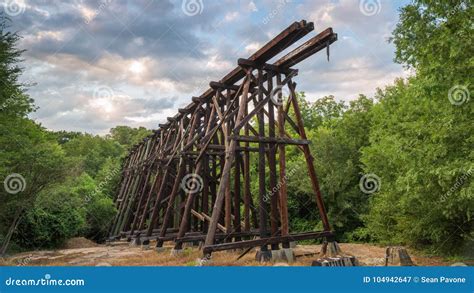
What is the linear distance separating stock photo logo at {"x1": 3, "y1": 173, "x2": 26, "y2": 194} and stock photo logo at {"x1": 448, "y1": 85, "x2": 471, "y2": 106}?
1361 cm

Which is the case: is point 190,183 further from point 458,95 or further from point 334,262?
point 458,95

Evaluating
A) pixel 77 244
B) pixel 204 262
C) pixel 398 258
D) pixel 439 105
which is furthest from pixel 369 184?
pixel 77 244

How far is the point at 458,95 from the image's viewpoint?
829 centimetres

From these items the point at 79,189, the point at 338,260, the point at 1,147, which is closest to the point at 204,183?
the point at 338,260

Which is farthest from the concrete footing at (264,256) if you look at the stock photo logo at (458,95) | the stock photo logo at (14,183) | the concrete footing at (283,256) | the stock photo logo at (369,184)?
the stock photo logo at (369,184)

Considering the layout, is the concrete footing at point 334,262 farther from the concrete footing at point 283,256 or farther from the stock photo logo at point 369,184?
the stock photo logo at point 369,184

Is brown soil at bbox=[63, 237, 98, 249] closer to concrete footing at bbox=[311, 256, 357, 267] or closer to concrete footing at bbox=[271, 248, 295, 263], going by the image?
concrete footing at bbox=[271, 248, 295, 263]

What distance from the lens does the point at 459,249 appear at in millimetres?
12500


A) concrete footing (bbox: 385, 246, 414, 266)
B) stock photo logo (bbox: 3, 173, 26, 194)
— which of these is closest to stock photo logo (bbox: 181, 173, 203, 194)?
concrete footing (bbox: 385, 246, 414, 266)

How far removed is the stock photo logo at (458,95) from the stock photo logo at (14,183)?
13609 millimetres

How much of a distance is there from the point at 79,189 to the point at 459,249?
1902cm

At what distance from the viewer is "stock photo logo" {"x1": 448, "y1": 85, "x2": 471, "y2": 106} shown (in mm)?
7996

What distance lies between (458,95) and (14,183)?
14.3 m

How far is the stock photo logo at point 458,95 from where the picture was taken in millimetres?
7996
